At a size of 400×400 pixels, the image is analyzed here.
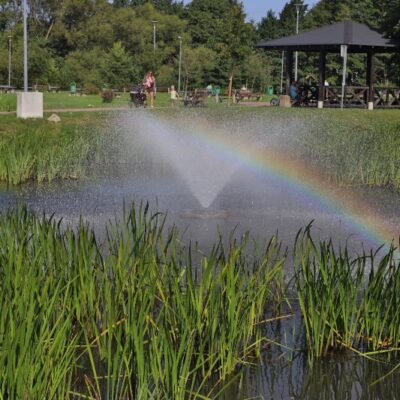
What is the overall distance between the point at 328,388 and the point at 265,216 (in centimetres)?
623

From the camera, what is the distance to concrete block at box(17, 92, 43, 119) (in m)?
23.1

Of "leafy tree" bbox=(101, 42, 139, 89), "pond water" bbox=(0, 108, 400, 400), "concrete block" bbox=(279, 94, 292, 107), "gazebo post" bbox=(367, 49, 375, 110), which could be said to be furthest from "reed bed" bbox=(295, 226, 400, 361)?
"leafy tree" bbox=(101, 42, 139, 89)

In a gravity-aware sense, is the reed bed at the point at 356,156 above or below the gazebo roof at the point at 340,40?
below

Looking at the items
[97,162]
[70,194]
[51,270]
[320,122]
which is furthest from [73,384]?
[320,122]

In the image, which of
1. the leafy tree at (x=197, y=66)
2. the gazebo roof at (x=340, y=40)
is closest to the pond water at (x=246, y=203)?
the gazebo roof at (x=340, y=40)

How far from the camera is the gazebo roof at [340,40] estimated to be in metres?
30.3

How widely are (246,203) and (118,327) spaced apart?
8.15 metres

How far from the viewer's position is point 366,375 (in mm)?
5438

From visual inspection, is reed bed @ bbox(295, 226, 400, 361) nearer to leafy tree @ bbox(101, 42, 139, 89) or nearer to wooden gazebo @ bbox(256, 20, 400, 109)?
wooden gazebo @ bbox(256, 20, 400, 109)

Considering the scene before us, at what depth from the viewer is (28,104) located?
76.1ft

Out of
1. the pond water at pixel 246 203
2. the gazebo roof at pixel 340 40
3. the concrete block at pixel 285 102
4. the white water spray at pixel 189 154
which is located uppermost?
the gazebo roof at pixel 340 40

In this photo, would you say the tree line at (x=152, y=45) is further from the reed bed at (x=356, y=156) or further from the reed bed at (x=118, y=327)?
the reed bed at (x=118, y=327)

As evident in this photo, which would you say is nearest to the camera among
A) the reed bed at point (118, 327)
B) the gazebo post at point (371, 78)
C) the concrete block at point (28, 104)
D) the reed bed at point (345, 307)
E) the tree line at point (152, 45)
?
the reed bed at point (118, 327)

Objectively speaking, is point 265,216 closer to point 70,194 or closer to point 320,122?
point 70,194
